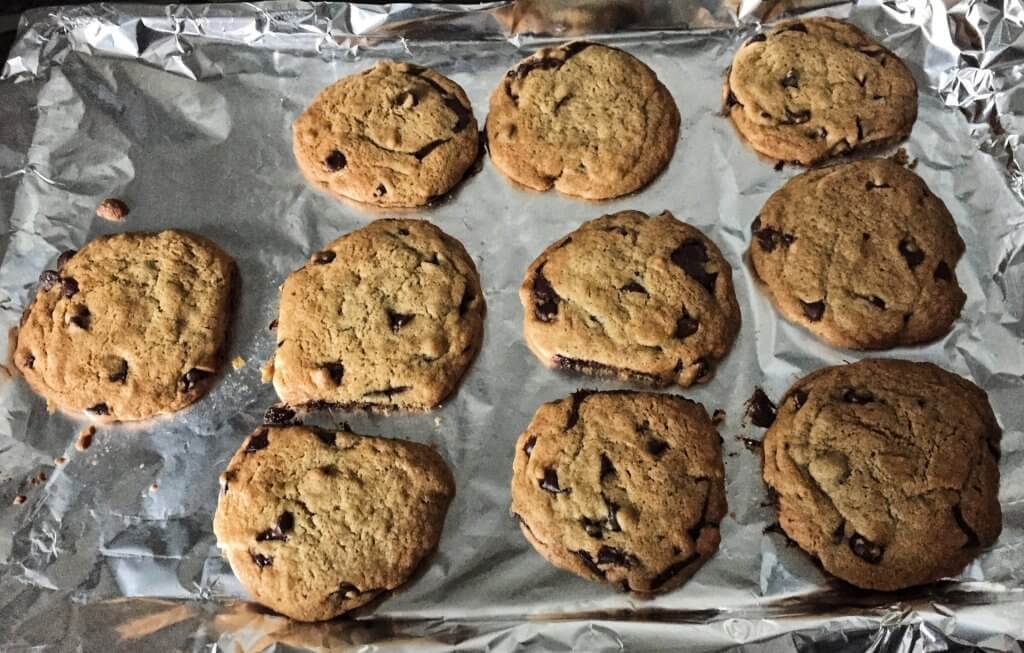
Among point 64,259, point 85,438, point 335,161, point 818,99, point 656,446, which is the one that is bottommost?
point 85,438

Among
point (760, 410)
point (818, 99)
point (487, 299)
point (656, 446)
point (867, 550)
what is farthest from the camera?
point (818, 99)

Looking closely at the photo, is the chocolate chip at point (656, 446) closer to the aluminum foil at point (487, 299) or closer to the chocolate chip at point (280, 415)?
the aluminum foil at point (487, 299)

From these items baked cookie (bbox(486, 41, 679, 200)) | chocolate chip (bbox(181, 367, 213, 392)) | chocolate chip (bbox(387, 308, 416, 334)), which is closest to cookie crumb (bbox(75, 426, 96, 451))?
chocolate chip (bbox(181, 367, 213, 392))

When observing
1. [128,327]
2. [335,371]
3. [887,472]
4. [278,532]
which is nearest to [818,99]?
[887,472]

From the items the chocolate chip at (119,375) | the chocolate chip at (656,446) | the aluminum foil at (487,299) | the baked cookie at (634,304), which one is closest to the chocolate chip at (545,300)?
the baked cookie at (634,304)

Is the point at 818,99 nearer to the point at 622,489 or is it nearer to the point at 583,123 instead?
the point at 583,123

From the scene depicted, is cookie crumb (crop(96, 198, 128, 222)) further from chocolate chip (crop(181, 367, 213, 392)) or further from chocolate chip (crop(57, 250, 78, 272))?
chocolate chip (crop(181, 367, 213, 392))

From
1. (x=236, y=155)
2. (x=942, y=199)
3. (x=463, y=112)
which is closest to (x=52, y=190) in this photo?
(x=236, y=155)
